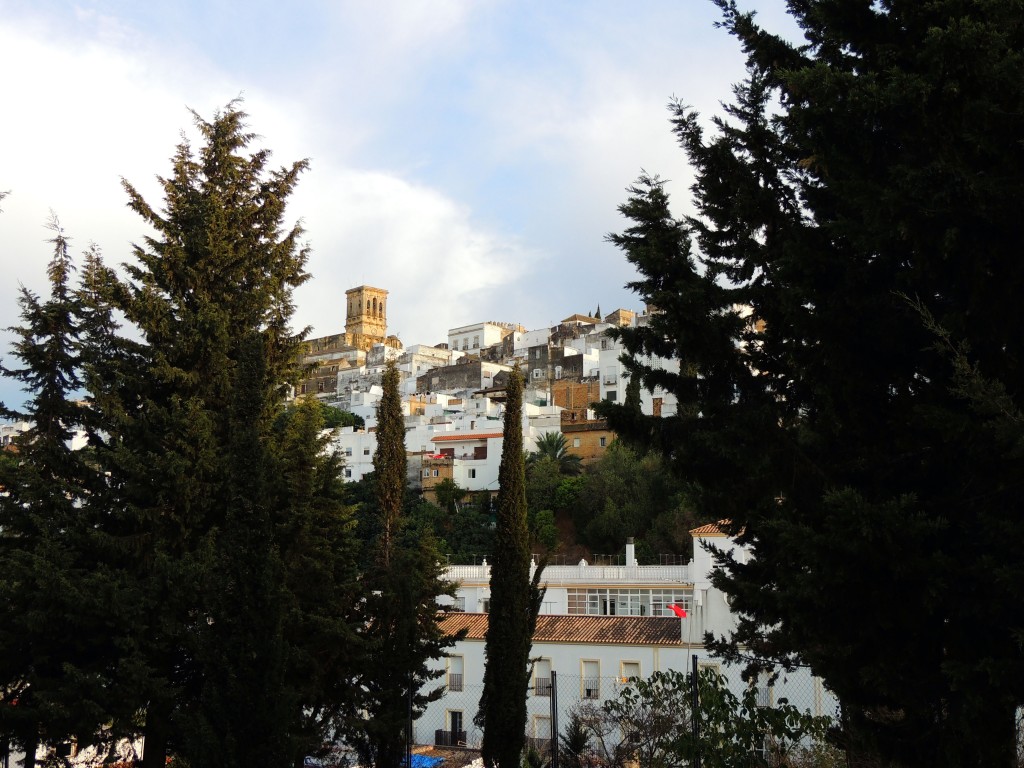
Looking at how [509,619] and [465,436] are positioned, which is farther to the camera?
[465,436]

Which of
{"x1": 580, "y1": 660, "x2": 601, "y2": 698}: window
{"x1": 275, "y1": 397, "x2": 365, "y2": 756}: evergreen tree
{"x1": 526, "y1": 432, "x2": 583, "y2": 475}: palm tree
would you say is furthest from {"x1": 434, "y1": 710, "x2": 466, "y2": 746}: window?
{"x1": 526, "y1": 432, "x2": 583, "y2": 475}: palm tree

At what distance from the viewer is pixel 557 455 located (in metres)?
58.2

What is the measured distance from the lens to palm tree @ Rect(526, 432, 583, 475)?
5700 centimetres

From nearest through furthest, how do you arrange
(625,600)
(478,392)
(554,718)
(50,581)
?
(554,718) < (50,581) < (625,600) < (478,392)

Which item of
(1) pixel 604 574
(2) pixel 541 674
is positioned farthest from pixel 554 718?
(1) pixel 604 574

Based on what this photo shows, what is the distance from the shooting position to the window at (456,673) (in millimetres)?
26562

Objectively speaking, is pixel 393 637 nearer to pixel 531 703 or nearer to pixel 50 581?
pixel 50 581

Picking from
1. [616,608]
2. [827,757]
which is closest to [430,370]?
[616,608]

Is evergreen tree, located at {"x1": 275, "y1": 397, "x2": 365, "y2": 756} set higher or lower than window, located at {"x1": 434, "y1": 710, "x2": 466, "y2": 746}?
higher

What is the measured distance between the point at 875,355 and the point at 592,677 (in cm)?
1939

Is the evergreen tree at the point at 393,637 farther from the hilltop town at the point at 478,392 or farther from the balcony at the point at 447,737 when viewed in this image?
the hilltop town at the point at 478,392

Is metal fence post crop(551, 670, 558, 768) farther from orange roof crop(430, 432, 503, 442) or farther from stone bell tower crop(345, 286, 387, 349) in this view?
stone bell tower crop(345, 286, 387, 349)

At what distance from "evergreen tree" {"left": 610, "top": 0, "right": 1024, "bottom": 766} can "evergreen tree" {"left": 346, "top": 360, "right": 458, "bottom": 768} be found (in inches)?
289

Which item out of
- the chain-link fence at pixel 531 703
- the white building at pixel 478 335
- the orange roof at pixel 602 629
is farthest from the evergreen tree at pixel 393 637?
the white building at pixel 478 335
